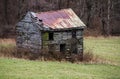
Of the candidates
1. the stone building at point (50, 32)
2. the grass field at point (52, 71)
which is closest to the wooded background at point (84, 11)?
the stone building at point (50, 32)

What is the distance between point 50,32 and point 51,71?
9810mm

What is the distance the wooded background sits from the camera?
2201 inches

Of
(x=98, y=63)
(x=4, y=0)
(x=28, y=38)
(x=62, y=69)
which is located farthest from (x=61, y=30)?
(x=4, y=0)

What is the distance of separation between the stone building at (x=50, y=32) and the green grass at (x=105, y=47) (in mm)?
3441

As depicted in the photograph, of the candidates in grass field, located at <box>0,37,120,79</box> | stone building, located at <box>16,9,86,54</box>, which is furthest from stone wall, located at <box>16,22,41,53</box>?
grass field, located at <box>0,37,120,79</box>

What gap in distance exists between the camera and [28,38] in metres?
32.9

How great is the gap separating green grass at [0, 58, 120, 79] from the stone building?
6.29m

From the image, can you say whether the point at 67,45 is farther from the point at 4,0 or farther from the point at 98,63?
the point at 4,0

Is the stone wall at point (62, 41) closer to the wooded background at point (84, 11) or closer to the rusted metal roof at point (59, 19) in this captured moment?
the rusted metal roof at point (59, 19)

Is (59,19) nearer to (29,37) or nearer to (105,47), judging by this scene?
(29,37)

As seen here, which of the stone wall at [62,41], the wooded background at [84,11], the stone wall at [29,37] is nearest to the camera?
the stone wall at [62,41]

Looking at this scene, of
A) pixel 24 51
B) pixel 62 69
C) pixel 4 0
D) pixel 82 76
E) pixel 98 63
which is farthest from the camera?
pixel 4 0

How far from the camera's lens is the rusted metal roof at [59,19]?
105 ft

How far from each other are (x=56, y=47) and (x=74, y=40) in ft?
7.62
